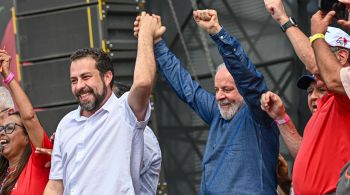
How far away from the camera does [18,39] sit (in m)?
Result: 8.60

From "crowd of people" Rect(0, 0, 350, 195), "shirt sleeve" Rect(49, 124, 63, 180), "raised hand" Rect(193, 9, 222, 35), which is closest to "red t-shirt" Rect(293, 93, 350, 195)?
"crowd of people" Rect(0, 0, 350, 195)

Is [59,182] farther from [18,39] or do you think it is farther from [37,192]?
[18,39]

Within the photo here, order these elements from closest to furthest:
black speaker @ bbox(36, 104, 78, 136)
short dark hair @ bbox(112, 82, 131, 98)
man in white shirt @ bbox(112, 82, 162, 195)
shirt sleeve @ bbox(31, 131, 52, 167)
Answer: man in white shirt @ bbox(112, 82, 162, 195) < short dark hair @ bbox(112, 82, 131, 98) < shirt sleeve @ bbox(31, 131, 52, 167) < black speaker @ bbox(36, 104, 78, 136)

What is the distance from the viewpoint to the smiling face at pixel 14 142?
663 cm

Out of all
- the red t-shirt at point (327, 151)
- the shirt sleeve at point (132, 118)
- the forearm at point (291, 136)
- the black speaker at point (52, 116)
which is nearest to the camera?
the red t-shirt at point (327, 151)

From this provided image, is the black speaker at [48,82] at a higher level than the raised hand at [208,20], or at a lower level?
lower

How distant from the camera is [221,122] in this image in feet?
19.1

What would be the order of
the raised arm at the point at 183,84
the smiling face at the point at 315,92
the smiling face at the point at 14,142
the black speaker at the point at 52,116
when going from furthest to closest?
the black speaker at the point at 52,116 → the smiling face at the point at 14,142 → the raised arm at the point at 183,84 → the smiling face at the point at 315,92

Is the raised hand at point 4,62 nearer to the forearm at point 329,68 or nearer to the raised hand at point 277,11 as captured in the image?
the raised hand at point 277,11

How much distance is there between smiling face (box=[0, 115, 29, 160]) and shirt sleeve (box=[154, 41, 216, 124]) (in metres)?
1.10

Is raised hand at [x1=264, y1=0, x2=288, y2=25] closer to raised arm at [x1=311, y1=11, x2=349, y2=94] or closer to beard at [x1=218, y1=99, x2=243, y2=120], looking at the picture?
raised arm at [x1=311, y1=11, x2=349, y2=94]

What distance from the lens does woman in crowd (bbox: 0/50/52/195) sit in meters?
6.40

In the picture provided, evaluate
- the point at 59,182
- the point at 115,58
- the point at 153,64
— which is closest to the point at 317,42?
the point at 153,64

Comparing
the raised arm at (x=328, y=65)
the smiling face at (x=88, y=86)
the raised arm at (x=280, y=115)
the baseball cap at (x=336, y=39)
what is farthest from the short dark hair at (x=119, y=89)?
the raised arm at (x=328, y=65)
